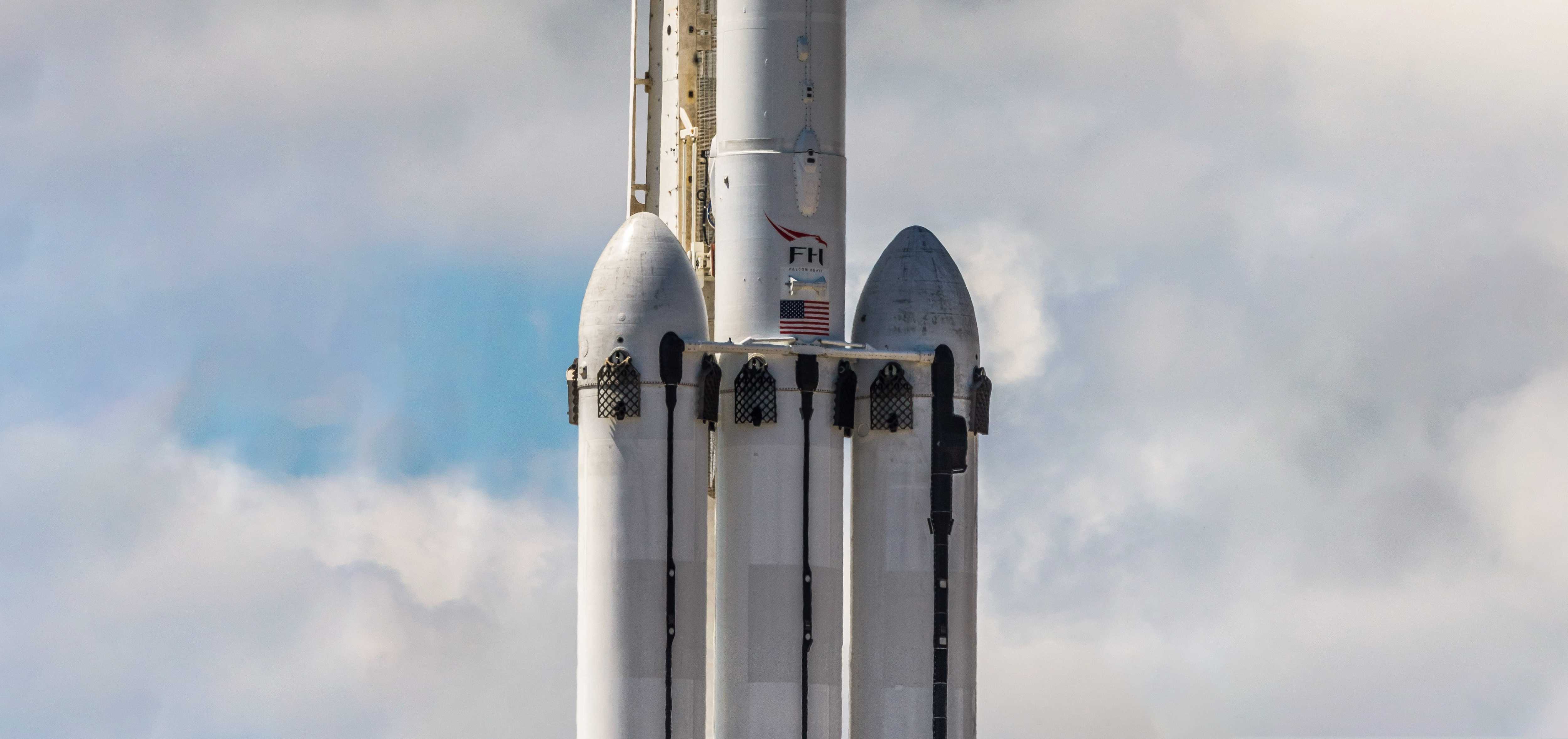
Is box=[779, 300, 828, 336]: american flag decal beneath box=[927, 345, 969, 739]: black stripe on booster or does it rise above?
above

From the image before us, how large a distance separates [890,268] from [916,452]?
163 inches

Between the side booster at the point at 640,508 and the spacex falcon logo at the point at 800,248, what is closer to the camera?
the side booster at the point at 640,508

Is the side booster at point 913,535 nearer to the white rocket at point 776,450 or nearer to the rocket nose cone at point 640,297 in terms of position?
the white rocket at point 776,450

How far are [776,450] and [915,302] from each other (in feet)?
15.7

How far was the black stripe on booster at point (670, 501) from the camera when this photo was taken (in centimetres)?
5953

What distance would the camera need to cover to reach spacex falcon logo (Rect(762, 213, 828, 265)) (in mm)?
61688

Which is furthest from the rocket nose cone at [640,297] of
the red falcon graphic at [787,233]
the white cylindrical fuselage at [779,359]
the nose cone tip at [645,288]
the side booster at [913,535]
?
the side booster at [913,535]

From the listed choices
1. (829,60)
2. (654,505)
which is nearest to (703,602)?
(654,505)

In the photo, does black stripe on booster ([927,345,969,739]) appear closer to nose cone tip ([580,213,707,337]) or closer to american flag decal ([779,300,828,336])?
american flag decal ([779,300,828,336])

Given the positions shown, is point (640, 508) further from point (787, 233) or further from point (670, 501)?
point (787, 233)

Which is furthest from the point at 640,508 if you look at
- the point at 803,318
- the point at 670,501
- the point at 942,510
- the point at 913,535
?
the point at 942,510

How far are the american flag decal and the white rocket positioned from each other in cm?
4

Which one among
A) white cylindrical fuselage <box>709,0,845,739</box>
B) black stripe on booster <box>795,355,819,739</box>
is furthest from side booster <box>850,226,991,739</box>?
black stripe on booster <box>795,355,819,739</box>

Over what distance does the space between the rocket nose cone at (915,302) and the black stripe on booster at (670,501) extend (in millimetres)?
4721
